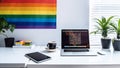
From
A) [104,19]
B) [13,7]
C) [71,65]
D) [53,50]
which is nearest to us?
[71,65]

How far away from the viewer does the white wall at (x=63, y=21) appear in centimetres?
240

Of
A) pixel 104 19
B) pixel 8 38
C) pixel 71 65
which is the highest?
pixel 104 19

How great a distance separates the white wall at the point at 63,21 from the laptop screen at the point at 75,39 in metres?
0.27

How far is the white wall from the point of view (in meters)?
2.40

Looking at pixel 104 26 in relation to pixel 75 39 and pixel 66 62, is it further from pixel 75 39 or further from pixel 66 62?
pixel 66 62

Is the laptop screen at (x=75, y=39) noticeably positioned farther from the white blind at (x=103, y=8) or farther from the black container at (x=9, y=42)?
the black container at (x=9, y=42)

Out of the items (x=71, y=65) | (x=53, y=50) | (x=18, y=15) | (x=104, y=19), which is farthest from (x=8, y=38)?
(x=104, y=19)

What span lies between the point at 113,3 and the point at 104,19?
14.3 inches

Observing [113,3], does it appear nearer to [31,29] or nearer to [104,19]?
[104,19]

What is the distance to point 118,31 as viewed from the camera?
2.16 m

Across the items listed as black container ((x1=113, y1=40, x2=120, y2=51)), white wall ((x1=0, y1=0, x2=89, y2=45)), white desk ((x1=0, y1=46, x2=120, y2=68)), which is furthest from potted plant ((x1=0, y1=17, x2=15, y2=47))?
black container ((x1=113, y1=40, x2=120, y2=51))

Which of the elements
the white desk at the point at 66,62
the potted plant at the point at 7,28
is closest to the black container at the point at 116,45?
the white desk at the point at 66,62

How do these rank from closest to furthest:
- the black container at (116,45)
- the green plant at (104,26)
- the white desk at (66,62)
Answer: the white desk at (66,62), the black container at (116,45), the green plant at (104,26)

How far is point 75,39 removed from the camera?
216 cm
